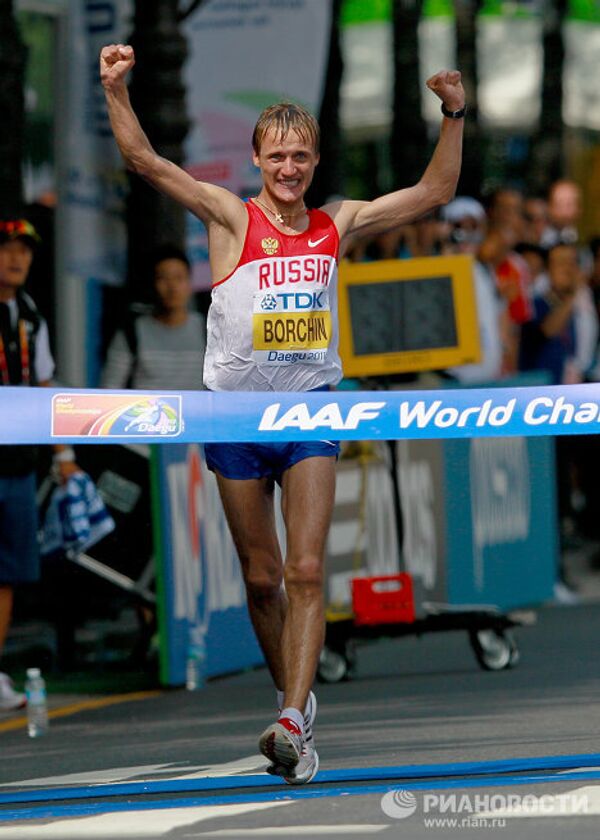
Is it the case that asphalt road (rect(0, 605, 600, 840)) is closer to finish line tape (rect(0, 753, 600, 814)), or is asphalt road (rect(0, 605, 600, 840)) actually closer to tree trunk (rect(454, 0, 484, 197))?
finish line tape (rect(0, 753, 600, 814))

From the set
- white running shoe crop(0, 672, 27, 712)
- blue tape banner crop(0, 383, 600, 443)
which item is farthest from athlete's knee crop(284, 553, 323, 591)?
white running shoe crop(0, 672, 27, 712)

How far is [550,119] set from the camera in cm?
3017

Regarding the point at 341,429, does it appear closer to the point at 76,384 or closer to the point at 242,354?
the point at 242,354

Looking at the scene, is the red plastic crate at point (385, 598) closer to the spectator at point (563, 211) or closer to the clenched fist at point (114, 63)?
the clenched fist at point (114, 63)

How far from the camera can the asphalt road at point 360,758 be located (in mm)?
7406

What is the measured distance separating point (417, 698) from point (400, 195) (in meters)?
3.14

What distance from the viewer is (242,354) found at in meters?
8.45

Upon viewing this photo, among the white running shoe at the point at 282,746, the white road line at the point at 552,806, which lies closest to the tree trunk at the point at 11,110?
the white running shoe at the point at 282,746

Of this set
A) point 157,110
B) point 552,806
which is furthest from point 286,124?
point 157,110

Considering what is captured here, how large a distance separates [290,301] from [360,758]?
1652 mm

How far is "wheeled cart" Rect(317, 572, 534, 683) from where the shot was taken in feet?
40.0

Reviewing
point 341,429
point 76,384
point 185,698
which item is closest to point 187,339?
point 76,384

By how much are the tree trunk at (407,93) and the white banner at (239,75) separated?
330 inches

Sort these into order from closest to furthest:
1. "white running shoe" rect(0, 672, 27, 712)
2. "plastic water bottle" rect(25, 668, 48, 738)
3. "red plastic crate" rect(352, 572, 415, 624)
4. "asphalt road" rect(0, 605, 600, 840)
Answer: "asphalt road" rect(0, 605, 600, 840) → "plastic water bottle" rect(25, 668, 48, 738) → "white running shoe" rect(0, 672, 27, 712) → "red plastic crate" rect(352, 572, 415, 624)
